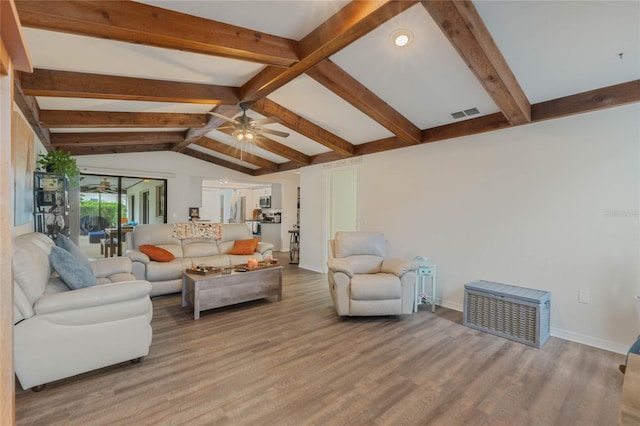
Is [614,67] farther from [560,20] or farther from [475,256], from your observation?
[475,256]

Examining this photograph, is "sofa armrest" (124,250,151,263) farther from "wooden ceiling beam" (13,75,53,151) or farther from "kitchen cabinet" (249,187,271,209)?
"kitchen cabinet" (249,187,271,209)

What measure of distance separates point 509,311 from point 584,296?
2.43ft

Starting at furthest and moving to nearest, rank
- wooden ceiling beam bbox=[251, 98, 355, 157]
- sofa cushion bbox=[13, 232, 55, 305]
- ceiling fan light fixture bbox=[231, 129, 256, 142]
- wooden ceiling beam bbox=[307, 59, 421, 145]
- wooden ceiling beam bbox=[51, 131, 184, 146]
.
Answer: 1. wooden ceiling beam bbox=[51, 131, 184, 146]
2. wooden ceiling beam bbox=[251, 98, 355, 157]
3. ceiling fan light fixture bbox=[231, 129, 256, 142]
4. wooden ceiling beam bbox=[307, 59, 421, 145]
5. sofa cushion bbox=[13, 232, 55, 305]

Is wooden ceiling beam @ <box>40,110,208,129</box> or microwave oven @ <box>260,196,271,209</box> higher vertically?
wooden ceiling beam @ <box>40,110,208,129</box>

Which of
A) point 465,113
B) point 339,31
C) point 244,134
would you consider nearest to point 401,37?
point 339,31

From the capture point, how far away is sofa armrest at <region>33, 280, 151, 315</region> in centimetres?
206

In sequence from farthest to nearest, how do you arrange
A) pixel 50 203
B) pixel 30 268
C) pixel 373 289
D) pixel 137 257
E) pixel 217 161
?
pixel 217 161
pixel 137 257
pixel 50 203
pixel 373 289
pixel 30 268

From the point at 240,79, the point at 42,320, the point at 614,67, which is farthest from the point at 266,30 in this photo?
the point at 614,67

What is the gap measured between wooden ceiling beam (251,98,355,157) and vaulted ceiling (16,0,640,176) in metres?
0.03

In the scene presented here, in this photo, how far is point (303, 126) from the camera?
464 cm

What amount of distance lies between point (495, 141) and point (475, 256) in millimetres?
1472

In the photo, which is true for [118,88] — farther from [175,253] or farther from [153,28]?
[175,253]

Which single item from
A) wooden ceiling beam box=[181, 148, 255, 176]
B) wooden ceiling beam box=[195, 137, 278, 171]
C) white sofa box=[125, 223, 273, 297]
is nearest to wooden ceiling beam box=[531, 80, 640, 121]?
white sofa box=[125, 223, 273, 297]

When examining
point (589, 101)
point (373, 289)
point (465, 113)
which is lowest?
point (373, 289)
